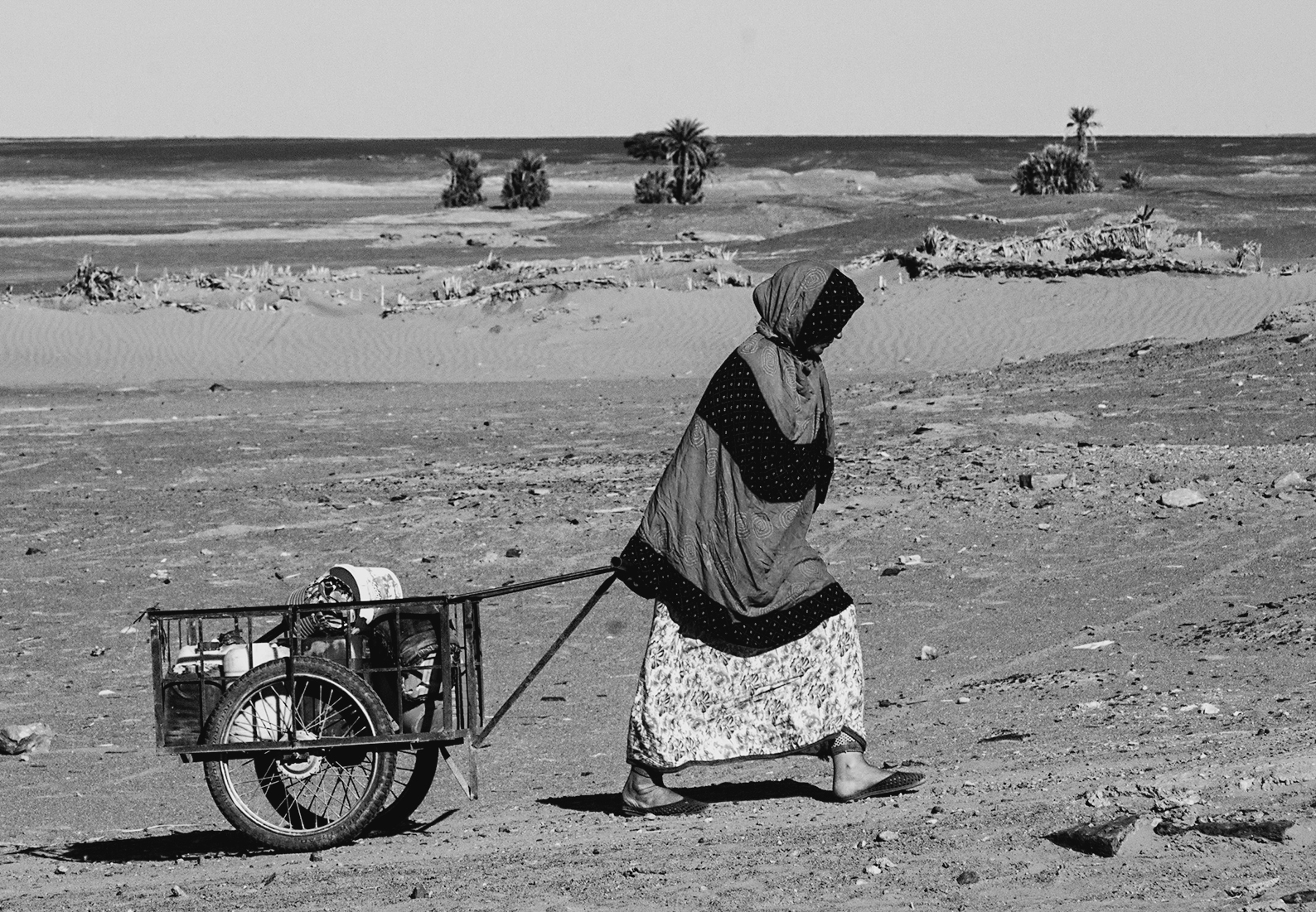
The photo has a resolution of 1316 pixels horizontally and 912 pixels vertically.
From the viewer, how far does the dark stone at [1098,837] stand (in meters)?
4.89

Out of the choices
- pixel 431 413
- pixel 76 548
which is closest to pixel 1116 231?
pixel 431 413

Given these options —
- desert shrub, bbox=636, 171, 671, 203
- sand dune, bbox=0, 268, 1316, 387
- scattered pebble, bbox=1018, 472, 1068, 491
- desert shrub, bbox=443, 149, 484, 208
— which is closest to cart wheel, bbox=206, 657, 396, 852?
scattered pebble, bbox=1018, 472, 1068, 491

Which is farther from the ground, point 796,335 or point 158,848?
point 796,335

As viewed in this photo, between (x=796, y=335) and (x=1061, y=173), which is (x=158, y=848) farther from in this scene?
(x=1061, y=173)

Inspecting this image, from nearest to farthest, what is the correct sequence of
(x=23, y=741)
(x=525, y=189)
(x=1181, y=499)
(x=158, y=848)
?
1. (x=158, y=848)
2. (x=23, y=741)
3. (x=1181, y=499)
4. (x=525, y=189)

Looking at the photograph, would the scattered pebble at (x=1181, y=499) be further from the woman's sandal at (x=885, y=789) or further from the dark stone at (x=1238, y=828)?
the dark stone at (x=1238, y=828)

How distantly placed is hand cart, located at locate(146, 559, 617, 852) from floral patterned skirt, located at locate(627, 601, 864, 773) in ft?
1.08

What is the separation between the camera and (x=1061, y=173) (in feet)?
174

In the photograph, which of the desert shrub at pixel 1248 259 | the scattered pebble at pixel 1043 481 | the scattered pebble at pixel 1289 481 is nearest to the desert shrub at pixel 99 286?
the desert shrub at pixel 1248 259

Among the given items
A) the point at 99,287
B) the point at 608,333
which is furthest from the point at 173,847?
the point at 99,287

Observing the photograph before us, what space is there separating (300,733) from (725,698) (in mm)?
1303

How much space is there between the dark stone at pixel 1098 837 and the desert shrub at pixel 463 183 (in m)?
66.3

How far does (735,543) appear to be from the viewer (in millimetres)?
5723

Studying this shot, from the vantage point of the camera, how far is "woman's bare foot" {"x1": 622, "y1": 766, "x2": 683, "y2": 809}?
5.92 metres
